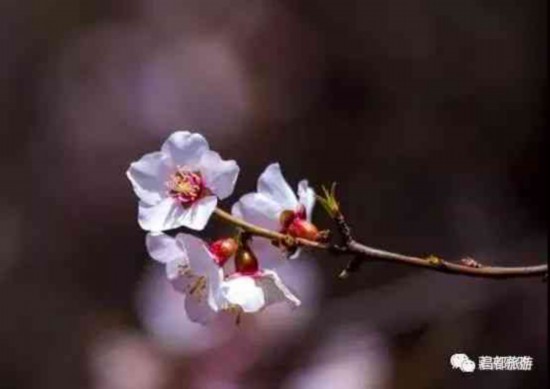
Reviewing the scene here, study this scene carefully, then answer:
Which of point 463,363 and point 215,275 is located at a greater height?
point 463,363

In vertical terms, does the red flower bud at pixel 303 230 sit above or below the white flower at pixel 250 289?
above

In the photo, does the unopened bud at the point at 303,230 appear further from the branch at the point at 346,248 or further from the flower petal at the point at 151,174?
the flower petal at the point at 151,174

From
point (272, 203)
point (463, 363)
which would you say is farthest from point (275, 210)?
point (463, 363)

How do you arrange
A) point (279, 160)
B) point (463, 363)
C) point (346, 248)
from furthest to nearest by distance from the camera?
point (279, 160) → point (463, 363) → point (346, 248)

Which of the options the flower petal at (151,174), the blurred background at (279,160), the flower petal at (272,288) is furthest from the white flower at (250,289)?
the blurred background at (279,160)

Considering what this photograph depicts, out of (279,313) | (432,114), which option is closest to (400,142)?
(432,114)

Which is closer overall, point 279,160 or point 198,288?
point 198,288

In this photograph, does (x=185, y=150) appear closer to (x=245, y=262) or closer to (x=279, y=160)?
(x=245, y=262)

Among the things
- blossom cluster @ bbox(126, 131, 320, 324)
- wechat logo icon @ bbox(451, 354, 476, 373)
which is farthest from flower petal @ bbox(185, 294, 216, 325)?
wechat logo icon @ bbox(451, 354, 476, 373)
